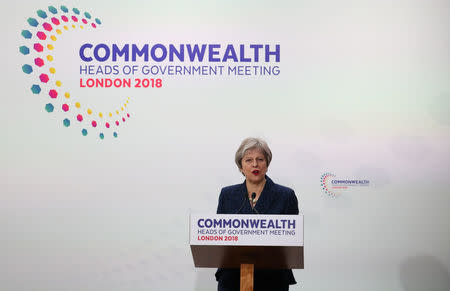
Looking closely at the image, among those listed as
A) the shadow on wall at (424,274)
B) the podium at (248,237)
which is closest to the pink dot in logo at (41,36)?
the podium at (248,237)

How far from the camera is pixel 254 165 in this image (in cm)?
467

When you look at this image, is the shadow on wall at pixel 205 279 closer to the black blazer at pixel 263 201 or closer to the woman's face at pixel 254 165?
the black blazer at pixel 263 201

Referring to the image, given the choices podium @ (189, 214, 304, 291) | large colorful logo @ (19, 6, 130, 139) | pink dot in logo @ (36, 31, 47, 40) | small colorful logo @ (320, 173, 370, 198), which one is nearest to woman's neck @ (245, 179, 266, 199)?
small colorful logo @ (320, 173, 370, 198)

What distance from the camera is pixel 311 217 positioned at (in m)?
4.79

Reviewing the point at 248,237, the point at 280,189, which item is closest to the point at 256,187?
the point at 280,189

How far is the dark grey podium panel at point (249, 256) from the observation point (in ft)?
10.1

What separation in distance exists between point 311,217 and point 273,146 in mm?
620

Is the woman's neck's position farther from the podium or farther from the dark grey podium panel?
the podium

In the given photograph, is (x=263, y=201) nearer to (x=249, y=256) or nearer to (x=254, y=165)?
(x=254, y=165)

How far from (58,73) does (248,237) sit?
8.70 feet

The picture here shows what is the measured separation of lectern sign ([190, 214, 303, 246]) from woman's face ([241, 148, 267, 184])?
4.96 ft

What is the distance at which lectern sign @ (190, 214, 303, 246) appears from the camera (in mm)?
3021

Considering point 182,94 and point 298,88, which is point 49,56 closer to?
point 182,94

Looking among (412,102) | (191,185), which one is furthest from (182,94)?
(412,102)
